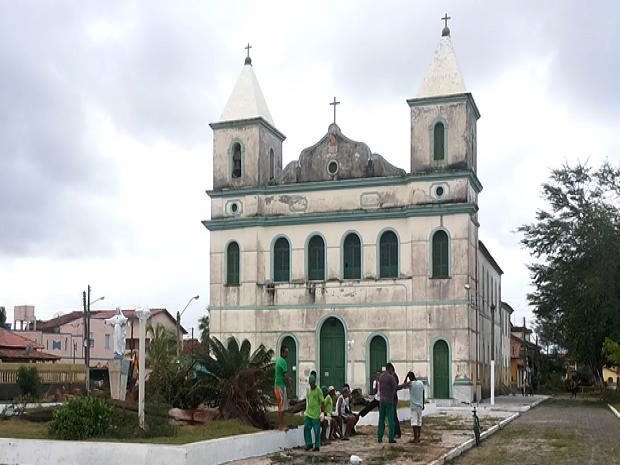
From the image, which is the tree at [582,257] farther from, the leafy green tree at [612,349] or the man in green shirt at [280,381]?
the man in green shirt at [280,381]

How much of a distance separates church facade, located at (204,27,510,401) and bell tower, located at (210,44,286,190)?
6 cm

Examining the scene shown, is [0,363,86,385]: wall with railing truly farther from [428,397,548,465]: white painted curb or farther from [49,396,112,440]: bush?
[49,396,112,440]: bush

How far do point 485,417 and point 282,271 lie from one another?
532 inches

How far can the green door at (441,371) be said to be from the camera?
109 feet

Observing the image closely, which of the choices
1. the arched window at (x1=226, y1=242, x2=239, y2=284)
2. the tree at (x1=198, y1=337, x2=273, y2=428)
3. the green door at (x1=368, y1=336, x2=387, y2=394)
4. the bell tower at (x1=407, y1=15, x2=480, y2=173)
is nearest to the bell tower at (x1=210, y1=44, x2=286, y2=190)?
the arched window at (x1=226, y1=242, x2=239, y2=284)

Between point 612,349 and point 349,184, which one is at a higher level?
point 349,184

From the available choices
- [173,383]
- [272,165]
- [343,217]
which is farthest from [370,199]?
[173,383]

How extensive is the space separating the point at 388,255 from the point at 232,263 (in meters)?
6.91

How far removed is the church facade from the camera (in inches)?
1331

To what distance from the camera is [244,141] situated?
38.0 meters

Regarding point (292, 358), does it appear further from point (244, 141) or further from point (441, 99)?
point (441, 99)

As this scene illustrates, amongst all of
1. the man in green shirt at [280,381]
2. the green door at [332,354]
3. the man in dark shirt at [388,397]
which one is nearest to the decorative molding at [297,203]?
the green door at [332,354]

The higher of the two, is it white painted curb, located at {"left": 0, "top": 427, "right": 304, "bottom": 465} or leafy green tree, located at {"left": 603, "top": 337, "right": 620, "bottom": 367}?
leafy green tree, located at {"left": 603, "top": 337, "right": 620, "bottom": 367}

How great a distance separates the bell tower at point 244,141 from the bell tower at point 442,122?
22.4 ft
